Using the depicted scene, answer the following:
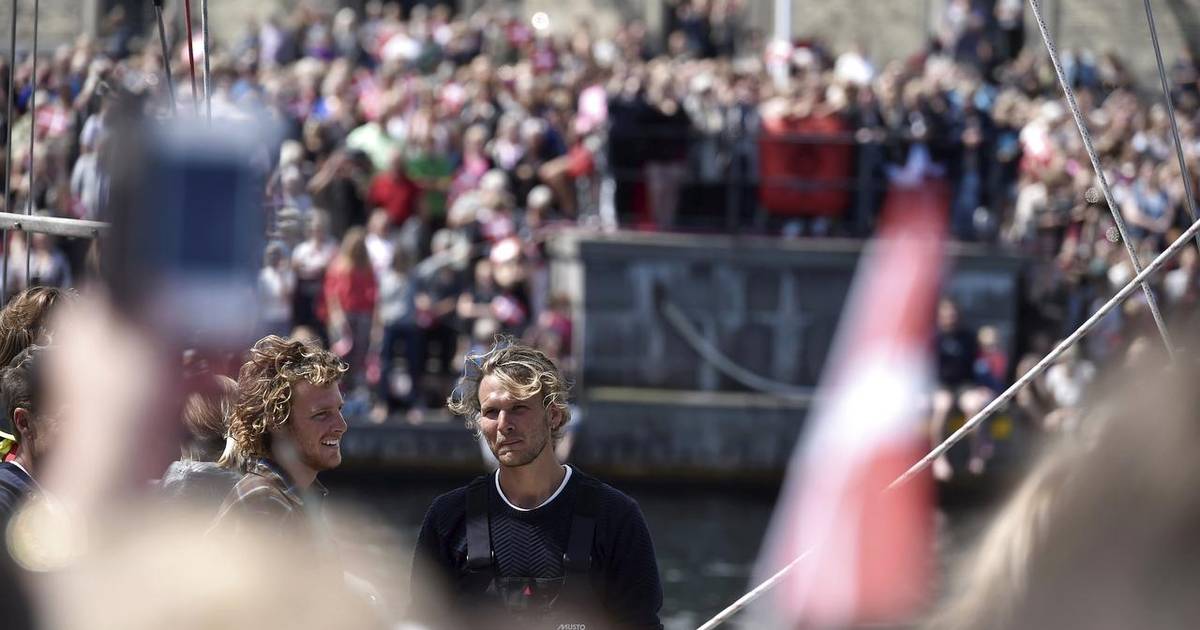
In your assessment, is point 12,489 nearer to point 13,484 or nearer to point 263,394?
point 13,484

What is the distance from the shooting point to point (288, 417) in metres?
4.23

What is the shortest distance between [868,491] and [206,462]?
1452 mm

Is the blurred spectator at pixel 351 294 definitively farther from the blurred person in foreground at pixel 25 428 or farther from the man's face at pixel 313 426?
the blurred person in foreground at pixel 25 428

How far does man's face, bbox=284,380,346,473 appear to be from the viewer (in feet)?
13.9

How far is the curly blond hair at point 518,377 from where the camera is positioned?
14.7 ft

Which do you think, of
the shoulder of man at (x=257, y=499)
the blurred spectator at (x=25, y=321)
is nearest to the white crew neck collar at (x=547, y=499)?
the shoulder of man at (x=257, y=499)

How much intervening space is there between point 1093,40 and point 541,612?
928 inches

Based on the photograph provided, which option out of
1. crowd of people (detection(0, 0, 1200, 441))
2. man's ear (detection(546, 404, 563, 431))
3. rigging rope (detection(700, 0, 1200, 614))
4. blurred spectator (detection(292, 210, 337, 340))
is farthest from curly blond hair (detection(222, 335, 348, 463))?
blurred spectator (detection(292, 210, 337, 340))

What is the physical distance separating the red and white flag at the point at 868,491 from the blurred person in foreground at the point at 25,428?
1.19 meters

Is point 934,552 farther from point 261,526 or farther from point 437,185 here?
point 261,526

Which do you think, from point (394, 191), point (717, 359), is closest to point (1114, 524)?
point (394, 191)

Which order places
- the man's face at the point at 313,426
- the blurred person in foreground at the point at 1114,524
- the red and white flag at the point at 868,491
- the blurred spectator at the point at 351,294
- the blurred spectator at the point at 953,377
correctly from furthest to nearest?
the blurred spectator at the point at 953,377, the blurred spectator at the point at 351,294, the man's face at the point at 313,426, the red and white flag at the point at 868,491, the blurred person in foreground at the point at 1114,524

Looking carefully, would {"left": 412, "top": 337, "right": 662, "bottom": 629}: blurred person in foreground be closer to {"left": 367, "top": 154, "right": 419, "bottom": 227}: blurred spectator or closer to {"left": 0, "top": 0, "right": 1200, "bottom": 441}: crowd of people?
{"left": 0, "top": 0, "right": 1200, "bottom": 441}: crowd of people

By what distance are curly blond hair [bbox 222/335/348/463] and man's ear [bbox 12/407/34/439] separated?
0.68 m
